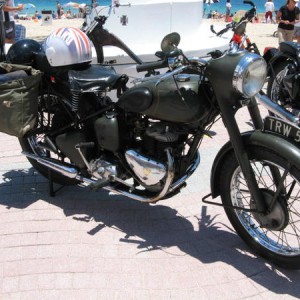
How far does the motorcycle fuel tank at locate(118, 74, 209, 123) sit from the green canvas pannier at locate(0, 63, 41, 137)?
97 cm

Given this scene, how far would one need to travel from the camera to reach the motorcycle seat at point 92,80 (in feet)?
10.6

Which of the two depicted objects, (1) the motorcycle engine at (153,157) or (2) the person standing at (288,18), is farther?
(2) the person standing at (288,18)

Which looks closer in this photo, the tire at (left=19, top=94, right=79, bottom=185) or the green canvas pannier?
the green canvas pannier

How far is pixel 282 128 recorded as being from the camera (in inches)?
107

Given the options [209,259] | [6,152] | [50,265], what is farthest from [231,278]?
[6,152]

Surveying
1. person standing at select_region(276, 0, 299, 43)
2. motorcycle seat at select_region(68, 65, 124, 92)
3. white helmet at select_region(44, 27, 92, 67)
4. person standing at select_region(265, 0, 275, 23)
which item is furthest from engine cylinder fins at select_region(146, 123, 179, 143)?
person standing at select_region(265, 0, 275, 23)

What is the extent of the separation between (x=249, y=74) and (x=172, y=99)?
52cm

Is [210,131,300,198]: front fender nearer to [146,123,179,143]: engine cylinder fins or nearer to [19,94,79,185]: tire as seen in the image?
[146,123,179,143]: engine cylinder fins

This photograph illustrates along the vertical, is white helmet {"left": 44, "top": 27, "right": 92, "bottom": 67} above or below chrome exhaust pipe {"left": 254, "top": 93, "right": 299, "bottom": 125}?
above

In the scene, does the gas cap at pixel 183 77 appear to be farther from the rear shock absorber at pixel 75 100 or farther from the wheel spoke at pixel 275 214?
the rear shock absorber at pixel 75 100

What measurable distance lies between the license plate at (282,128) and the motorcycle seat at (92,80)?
114 cm

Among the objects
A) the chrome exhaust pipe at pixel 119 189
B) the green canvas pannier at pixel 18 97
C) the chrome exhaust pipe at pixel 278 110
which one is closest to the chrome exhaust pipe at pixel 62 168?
the chrome exhaust pipe at pixel 119 189

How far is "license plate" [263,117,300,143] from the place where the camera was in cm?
268

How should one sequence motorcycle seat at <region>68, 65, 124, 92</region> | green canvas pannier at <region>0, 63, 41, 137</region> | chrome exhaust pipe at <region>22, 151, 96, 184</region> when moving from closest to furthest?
1. motorcycle seat at <region>68, 65, 124, 92</region>
2. green canvas pannier at <region>0, 63, 41, 137</region>
3. chrome exhaust pipe at <region>22, 151, 96, 184</region>
